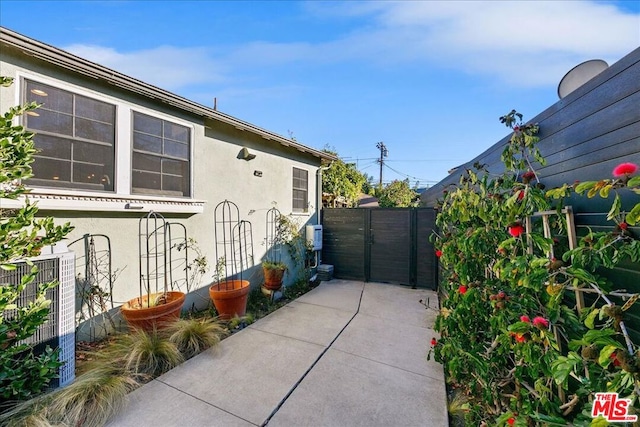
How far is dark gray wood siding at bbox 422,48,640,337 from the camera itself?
123 cm

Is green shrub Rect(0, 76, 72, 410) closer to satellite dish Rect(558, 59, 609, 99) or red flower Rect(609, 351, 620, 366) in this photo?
red flower Rect(609, 351, 620, 366)

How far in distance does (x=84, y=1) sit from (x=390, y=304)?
23.6 ft

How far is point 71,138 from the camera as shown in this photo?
323cm

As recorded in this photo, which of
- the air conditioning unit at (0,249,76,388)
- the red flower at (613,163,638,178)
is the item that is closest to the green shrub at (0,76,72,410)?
the air conditioning unit at (0,249,76,388)

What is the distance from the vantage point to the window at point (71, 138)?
3.00 meters

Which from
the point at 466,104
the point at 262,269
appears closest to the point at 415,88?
the point at 466,104

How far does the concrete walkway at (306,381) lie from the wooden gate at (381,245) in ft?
7.36

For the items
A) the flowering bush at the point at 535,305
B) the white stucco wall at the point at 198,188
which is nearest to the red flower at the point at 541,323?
the flowering bush at the point at 535,305

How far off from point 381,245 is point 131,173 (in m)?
5.60

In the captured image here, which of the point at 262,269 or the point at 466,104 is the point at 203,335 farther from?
the point at 466,104

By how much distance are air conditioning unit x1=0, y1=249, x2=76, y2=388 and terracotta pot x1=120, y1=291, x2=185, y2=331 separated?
2.03ft

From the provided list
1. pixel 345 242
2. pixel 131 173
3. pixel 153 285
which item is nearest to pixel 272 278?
pixel 153 285

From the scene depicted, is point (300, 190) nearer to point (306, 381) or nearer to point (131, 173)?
point (131, 173)

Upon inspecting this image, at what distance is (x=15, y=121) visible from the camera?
2.78 metres
